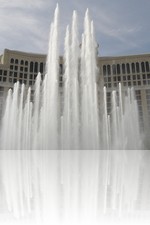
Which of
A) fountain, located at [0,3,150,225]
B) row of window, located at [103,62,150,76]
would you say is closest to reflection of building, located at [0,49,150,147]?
row of window, located at [103,62,150,76]

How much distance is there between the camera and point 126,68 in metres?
62.7

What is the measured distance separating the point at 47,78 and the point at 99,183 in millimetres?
Result: 26265

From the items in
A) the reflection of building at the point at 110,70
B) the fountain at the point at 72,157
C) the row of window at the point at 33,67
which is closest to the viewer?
the fountain at the point at 72,157

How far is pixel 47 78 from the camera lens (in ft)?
102

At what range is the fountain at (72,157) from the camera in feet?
12.5

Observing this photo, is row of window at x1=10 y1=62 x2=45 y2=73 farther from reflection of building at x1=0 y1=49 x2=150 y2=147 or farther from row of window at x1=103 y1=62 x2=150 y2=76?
row of window at x1=103 y1=62 x2=150 y2=76

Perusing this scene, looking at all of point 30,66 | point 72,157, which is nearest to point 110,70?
point 30,66

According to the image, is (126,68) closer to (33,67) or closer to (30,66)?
(33,67)

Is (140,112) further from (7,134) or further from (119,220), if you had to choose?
(119,220)

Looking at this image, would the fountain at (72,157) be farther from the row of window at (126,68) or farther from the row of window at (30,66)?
the row of window at (30,66)

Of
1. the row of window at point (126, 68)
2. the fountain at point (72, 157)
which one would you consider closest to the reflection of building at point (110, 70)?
the row of window at point (126, 68)

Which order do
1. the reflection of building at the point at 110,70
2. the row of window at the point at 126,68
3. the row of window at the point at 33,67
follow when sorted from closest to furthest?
the reflection of building at the point at 110,70 < the row of window at the point at 126,68 < the row of window at the point at 33,67

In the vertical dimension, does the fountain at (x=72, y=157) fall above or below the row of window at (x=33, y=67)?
below

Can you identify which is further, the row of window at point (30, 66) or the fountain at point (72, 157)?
the row of window at point (30, 66)
